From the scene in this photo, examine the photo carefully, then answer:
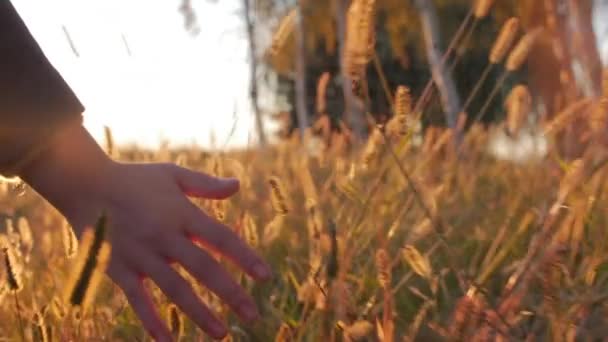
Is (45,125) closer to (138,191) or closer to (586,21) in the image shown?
(138,191)

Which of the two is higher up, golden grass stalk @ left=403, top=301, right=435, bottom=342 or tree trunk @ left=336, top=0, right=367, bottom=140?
golden grass stalk @ left=403, top=301, right=435, bottom=342

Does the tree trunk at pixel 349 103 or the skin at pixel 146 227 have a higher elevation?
the skin at pixel 146 227

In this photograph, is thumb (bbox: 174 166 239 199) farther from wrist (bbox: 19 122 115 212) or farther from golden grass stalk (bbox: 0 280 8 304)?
golden grass stalk (bbox: 0 280 8 304)

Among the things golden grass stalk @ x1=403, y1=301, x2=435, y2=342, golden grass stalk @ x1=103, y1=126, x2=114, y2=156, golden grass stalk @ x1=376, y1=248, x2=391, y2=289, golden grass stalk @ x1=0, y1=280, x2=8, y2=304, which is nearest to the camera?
golden grass stalk @ x1=376, y1=248, x2=391, y2=289

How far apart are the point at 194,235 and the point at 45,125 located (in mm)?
217

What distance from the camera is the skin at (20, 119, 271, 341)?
2.91 feet

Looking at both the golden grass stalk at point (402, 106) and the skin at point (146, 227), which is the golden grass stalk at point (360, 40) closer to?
the golden grass stalk at point (402, 106)

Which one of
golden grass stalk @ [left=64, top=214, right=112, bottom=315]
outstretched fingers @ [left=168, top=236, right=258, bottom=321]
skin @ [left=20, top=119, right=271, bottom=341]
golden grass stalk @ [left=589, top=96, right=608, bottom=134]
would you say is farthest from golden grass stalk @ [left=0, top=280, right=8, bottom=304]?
golden grass stalk @ [left=589, top=96, right=608, bottom=134]

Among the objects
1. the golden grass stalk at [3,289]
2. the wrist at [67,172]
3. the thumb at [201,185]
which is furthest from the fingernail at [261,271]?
the golden grass stalk at [3,289]

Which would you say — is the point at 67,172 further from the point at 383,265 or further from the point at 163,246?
the point at 383,265

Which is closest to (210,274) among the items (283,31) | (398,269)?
(283,31)

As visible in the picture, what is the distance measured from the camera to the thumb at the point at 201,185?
37.0 inches

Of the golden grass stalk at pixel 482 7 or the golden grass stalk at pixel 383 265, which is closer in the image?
the golden grass stalk at pixel 383 265

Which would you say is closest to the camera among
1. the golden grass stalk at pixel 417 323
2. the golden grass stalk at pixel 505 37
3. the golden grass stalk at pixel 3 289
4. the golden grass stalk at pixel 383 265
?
the golden grass stalk at pixel 383 265
